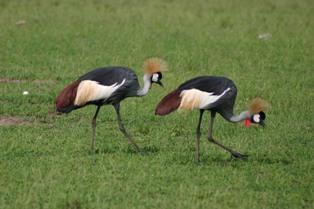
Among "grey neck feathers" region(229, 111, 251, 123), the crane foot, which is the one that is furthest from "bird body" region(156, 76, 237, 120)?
the crane foot

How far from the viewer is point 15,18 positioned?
16.2m

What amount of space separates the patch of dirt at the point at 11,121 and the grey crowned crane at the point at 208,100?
244 centimetres

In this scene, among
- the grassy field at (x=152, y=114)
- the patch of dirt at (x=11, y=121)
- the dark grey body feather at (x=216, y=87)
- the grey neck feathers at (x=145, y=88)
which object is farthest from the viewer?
the patch of dirt at (x=11, y=121)

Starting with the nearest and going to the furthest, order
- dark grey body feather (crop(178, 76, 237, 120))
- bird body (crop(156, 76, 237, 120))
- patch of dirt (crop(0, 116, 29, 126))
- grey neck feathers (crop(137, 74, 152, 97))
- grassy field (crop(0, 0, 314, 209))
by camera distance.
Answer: grassy field (crop(0, 0, 314, 209)) → bird body (crop(156, 76, 237, 120)) → dark grey body feather (crop(178, 76, 237, 120)) → grey neck feathers (crop(137, 74, 152, 97)) → patch of dirt (crop(0, 116, 29, 126))

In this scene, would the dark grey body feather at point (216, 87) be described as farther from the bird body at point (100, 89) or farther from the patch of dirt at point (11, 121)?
the patch of dirt at point (11, 121)

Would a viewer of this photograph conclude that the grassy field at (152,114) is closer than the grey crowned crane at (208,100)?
Yes

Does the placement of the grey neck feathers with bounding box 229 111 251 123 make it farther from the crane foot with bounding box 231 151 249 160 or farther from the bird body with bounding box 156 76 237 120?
the crane foot with bounding box 231 151 249 160

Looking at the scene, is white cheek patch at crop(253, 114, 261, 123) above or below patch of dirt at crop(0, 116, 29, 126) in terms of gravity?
above

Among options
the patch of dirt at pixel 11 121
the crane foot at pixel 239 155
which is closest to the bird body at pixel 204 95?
the crane foot at pixel 239 155

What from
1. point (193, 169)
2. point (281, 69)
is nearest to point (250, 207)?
point (193, 169)

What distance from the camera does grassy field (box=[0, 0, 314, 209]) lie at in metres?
6.73

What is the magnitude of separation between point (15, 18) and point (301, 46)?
6026mm

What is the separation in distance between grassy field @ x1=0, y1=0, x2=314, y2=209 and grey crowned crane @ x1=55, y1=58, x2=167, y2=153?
55cm

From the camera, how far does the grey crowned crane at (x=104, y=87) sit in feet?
25.2
